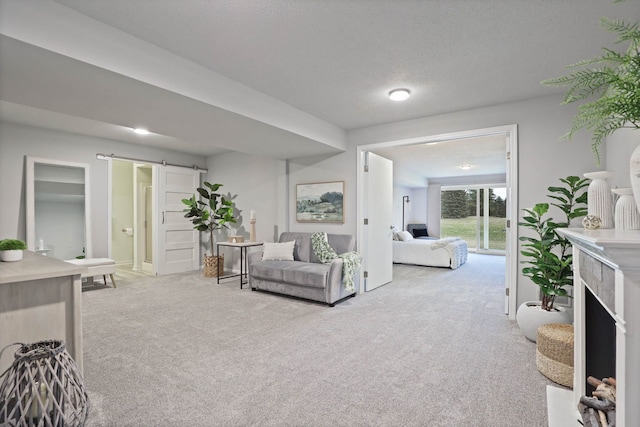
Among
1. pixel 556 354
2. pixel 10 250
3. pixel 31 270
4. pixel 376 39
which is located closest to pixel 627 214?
pixel 556 354

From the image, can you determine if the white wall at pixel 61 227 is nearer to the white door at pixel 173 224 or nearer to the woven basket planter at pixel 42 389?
the white door at pixel 173 224

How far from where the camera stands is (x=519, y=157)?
336cm

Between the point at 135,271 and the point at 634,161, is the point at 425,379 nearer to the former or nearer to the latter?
the point at 634,161

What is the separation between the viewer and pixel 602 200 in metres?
1.66

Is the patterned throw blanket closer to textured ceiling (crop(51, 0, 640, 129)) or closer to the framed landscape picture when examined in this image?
the framed landscape picture

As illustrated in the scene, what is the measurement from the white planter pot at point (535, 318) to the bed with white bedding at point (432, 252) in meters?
3.71

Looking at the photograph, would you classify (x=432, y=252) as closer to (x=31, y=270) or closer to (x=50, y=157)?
(x=31, y=270)

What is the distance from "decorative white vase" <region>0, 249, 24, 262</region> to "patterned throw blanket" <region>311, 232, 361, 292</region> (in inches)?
119

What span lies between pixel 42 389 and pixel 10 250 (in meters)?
1.05

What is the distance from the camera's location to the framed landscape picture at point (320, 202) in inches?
185

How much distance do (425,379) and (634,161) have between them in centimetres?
174

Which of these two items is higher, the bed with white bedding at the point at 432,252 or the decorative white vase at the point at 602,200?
the decorative white vase at the point at 602,200

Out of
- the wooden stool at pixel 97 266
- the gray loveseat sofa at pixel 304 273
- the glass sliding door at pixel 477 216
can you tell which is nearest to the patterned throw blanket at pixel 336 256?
the gray loveseat sofa at pixel 304 273

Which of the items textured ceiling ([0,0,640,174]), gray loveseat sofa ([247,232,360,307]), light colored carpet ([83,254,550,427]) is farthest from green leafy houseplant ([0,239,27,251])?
gray loveseat sofa ([247,232,360,307])
